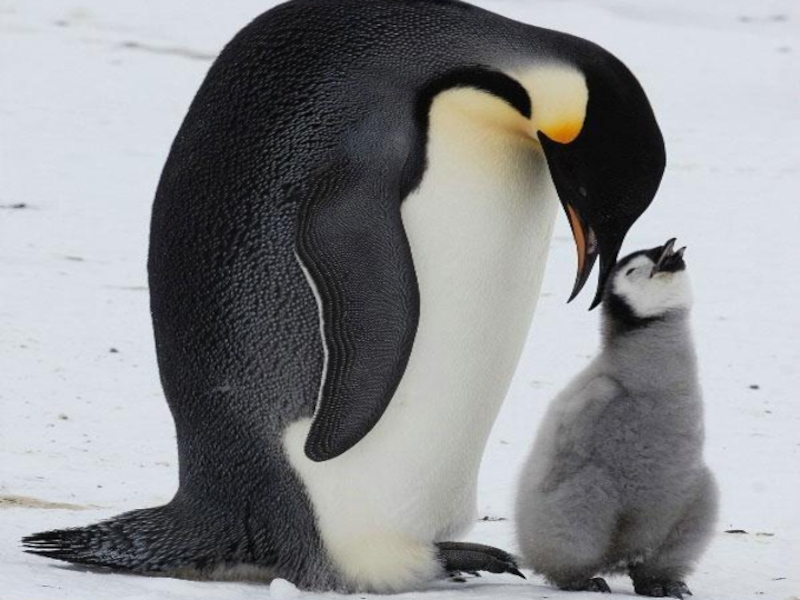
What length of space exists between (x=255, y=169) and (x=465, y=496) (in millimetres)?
596

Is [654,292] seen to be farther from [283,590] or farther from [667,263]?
[283,590]

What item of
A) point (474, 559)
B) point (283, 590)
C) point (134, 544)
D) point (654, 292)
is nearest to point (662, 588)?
point (474, 559)

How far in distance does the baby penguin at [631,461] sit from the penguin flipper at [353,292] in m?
0.28

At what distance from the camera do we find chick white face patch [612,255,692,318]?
2582 millimetres

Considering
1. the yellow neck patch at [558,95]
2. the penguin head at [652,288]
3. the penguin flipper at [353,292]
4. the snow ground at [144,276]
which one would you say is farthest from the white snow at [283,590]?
the yellow neck patch at [558,95]

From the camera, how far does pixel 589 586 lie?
2576 mm

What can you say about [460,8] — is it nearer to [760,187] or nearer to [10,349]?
[10,349]

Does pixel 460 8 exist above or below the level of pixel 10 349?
above

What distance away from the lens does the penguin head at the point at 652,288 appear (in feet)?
8.47

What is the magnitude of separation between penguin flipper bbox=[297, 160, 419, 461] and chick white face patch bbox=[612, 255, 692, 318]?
1.14ft

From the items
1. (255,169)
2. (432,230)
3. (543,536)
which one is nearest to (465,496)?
(543,536)

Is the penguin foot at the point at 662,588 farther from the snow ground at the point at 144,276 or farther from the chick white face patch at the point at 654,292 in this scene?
the chick white face patch at the point at 654,292

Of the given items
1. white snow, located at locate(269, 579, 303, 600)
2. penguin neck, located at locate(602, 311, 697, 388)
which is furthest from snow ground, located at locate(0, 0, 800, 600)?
penguin neck, located at locate(602, 311, 697, 388)

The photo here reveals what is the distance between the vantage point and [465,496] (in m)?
2.71
